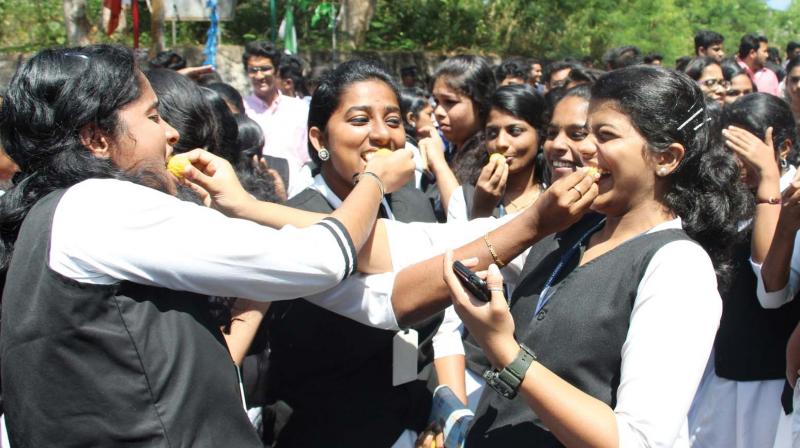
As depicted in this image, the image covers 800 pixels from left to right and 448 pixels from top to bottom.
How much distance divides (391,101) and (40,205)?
1.47 m

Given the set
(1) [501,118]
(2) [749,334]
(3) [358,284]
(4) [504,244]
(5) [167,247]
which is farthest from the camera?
(1) [501,118]

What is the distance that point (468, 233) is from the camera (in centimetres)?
253

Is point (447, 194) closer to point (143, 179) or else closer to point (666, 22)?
point (143, 179)

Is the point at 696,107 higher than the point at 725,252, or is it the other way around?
the point at 696,107

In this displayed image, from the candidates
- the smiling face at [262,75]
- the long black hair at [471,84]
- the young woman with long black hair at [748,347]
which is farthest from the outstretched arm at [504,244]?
the smiling face at [262,75]

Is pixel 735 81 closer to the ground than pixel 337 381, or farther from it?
closer to the ground

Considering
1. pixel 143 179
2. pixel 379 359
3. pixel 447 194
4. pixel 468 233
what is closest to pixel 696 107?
pixel 468 233

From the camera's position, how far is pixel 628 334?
1851 millimetres

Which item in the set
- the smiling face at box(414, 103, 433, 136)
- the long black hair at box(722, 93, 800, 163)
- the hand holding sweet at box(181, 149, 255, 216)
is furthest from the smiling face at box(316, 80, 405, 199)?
the smiling face at box(414, 103, 433, 136)

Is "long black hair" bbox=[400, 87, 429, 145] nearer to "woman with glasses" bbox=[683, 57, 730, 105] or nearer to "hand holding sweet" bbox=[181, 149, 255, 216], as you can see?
"woman with glasses" bbox=[683, 57, 730, 105]

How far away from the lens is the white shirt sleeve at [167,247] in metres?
1.70

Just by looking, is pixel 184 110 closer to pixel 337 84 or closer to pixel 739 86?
pixel 337 84

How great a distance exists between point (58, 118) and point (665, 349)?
4.66 ft

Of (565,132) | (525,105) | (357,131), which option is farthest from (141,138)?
(525,105)
